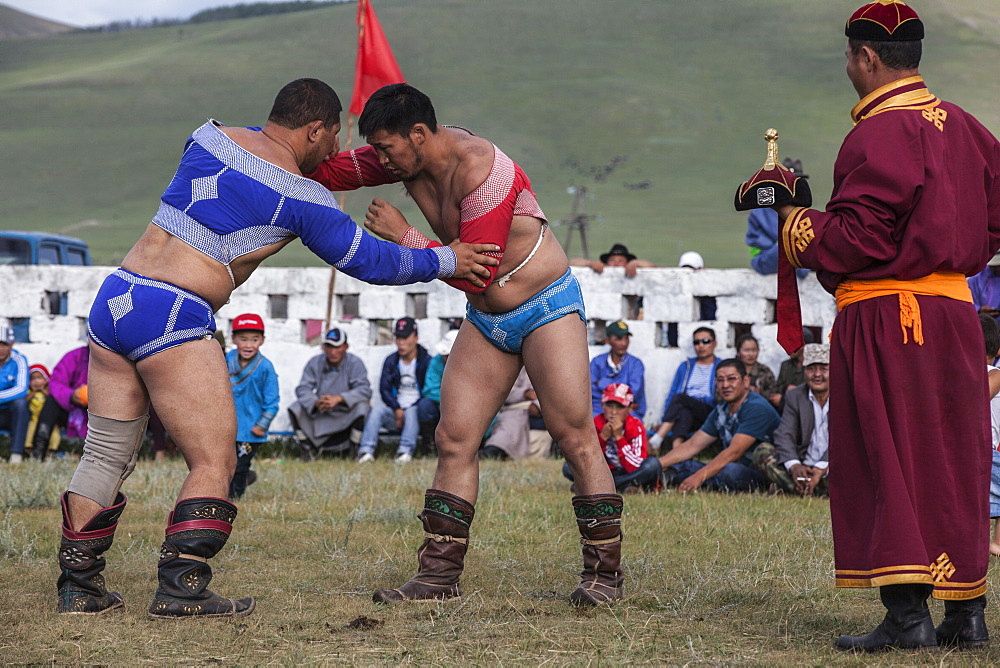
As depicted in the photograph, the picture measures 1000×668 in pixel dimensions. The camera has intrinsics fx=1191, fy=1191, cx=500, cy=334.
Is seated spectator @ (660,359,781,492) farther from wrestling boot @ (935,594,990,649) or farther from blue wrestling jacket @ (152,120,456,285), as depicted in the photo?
blue wrestling jacket @ (152,120,456,285)

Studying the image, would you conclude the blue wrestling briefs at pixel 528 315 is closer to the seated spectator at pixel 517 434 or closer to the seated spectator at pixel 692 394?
the seated spectator at pixel 692 394

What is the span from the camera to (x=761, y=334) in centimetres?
1091

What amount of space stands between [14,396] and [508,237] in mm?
7817

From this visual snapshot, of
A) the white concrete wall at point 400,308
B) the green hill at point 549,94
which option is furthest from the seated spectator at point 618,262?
the green hill at point 549,94

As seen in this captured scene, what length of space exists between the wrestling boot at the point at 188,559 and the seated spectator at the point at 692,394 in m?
6.19

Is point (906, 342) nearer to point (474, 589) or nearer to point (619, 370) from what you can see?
point (474, 589)

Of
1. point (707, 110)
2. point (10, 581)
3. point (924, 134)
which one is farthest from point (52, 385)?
point (707, 110)

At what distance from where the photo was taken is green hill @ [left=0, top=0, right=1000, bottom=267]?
7688 cm

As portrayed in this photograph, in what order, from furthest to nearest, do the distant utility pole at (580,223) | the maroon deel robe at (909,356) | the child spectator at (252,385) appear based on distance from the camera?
the distant utility pole at (580,223) → the child spectator at (252,385) → the maroon deel robe at (909,356)

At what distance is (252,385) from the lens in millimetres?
8992

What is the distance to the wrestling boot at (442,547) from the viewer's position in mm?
4938

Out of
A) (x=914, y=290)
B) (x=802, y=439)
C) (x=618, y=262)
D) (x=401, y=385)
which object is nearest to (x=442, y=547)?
(x=914, y=290)

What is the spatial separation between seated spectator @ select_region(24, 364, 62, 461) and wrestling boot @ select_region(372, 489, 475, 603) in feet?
24.1

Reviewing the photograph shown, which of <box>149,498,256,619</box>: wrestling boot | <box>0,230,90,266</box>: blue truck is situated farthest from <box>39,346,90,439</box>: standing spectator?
<box>149,498,256,619</box>: wrestling boot
